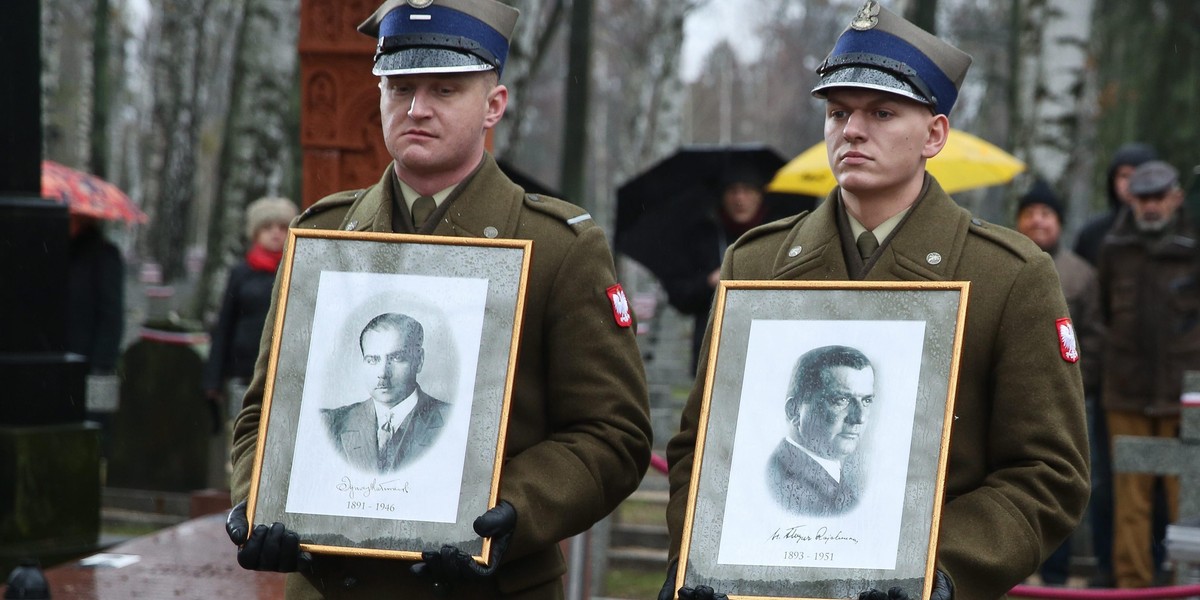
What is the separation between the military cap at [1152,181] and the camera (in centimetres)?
883

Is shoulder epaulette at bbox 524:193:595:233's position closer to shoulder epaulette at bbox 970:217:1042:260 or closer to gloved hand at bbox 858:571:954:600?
shoulder epaulette at bbox 970:217:1042:260

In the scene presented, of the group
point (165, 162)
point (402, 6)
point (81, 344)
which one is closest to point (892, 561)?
point (402, 6)

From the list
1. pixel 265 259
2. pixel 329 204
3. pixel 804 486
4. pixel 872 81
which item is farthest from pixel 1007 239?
pixel 265 259

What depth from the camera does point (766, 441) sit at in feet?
10.6

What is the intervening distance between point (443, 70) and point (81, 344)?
926 centimetres

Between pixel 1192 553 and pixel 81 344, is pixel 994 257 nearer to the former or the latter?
pixel 1192 553

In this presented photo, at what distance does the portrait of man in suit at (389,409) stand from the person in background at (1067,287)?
6.12 meters

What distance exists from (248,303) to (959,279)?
6.90 metres

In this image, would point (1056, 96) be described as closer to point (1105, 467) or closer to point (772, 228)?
point (1105, 467)

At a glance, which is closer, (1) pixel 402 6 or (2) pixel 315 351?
(2) pixel 315 351

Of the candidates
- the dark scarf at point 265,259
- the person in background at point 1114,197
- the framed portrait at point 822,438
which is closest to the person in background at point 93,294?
the dark scarf at point 265,259

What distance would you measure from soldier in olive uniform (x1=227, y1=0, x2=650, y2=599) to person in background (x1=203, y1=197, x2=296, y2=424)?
597 centimetres

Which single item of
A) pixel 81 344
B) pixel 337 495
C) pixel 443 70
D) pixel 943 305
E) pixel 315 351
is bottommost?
pixel 81 344

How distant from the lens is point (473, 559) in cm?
324
